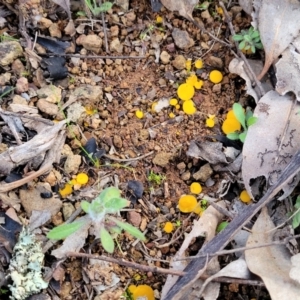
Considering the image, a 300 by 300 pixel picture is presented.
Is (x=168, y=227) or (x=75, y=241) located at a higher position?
(x=168, y=227)

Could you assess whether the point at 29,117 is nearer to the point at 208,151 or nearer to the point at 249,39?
the point at 208,151

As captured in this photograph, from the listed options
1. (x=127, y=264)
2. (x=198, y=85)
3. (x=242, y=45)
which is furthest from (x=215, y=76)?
(x=127, y=264)

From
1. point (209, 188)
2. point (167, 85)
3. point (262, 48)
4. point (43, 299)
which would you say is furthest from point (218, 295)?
point (262, 48)

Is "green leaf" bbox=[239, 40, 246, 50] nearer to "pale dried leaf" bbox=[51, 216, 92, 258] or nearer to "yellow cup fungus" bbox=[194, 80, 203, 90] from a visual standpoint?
"yellow cup fungus" bbox=[194, 80, 203, 90]

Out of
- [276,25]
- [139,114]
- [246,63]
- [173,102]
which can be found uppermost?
[276,25]

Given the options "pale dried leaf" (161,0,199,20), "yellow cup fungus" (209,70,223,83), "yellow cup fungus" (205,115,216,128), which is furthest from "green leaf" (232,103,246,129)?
"pale dried leaf" (161,0,199,20)

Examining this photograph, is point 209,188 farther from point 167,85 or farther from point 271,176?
point 167,85

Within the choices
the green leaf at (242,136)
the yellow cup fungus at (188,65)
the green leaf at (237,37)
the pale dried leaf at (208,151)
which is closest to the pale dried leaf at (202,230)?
the pale dried leaf at (208,151)
